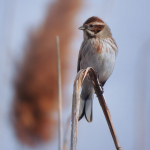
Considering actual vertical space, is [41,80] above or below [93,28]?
below

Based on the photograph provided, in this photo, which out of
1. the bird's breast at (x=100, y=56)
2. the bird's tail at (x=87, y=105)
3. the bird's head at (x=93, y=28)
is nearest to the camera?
the bird's tail at (x=87, y=105)

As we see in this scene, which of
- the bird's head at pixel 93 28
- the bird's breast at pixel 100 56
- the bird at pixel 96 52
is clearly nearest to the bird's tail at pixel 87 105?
the bird at pixel 96 52

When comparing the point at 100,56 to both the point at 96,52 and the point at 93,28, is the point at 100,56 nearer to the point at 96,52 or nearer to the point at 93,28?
the point at 96,52

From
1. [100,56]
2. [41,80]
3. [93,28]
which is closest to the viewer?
[41,80]

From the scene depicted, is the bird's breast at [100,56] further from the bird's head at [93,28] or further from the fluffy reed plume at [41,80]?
the fluffy reed plume at [41,80]

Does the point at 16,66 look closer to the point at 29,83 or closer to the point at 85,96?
the point at 29,83

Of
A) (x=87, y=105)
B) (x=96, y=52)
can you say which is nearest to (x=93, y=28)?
(x=96, y=52)

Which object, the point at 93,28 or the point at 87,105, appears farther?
the point at 93,28
